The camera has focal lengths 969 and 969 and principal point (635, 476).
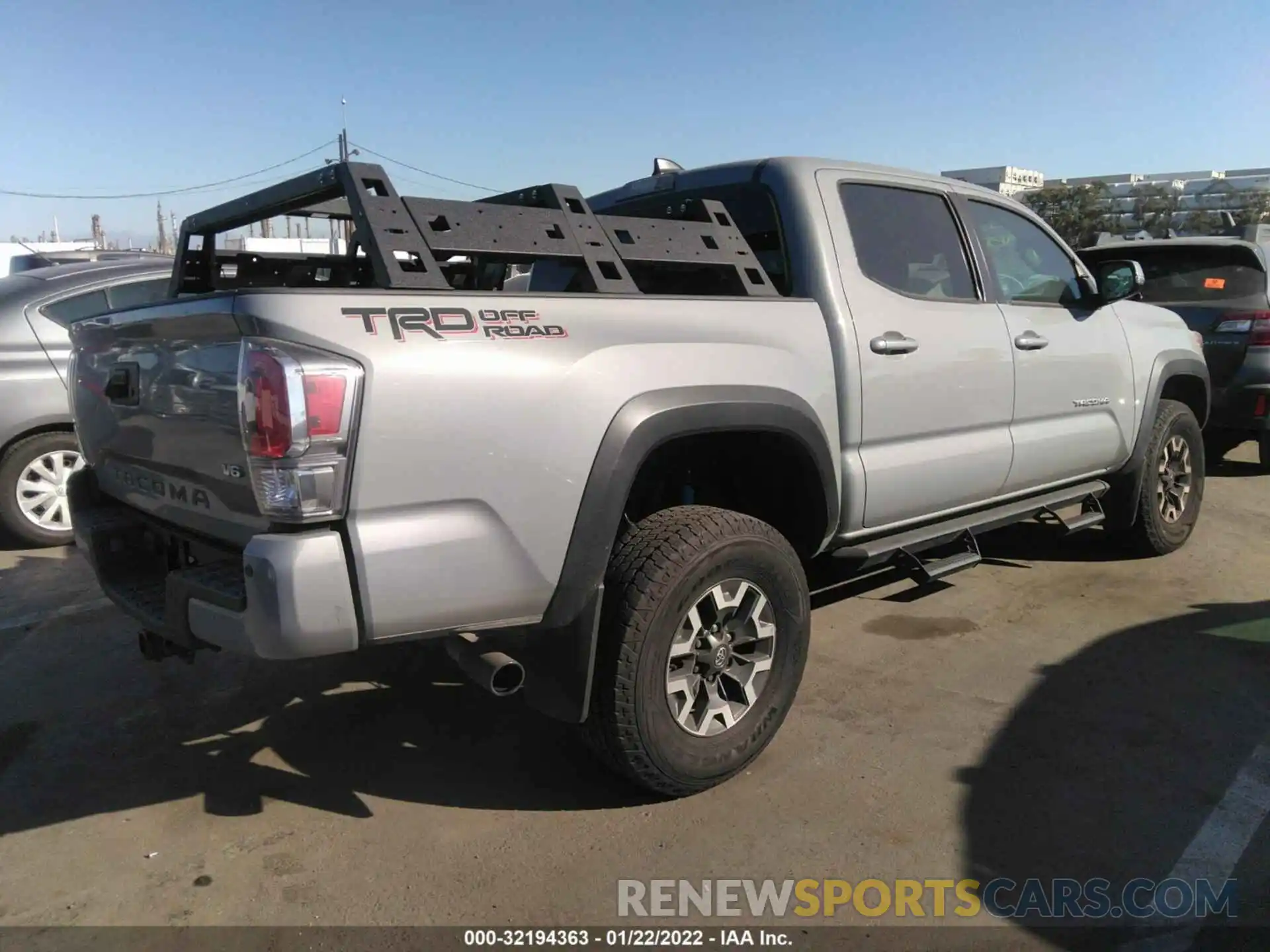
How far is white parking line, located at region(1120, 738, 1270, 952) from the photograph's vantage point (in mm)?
2430

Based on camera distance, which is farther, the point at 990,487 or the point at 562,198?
the point at 990,487

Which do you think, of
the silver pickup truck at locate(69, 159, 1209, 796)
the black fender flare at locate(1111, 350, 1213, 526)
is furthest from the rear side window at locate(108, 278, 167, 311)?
the black fender flare at locate(1111, 350, 1213, 526)

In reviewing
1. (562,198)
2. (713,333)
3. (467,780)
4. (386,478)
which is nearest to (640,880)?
(467,780)

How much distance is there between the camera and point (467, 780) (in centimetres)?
324

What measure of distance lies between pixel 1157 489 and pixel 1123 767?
9.02 feet

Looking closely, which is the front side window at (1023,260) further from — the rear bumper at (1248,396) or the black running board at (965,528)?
the rear bumper at (1248,396)

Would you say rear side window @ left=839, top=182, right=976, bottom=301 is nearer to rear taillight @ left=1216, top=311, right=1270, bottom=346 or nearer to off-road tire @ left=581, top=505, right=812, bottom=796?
off-road tire @ left=581, top=505, right=812, bottom=796

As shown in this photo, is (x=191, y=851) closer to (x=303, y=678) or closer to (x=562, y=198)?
(x=303, y=678)

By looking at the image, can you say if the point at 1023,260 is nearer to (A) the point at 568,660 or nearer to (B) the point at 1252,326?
(A) the point at 568,660

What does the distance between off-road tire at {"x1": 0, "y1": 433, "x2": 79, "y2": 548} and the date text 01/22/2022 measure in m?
4.57

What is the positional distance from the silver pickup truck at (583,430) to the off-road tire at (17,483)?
259 centimetres

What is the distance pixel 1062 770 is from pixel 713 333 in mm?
1858

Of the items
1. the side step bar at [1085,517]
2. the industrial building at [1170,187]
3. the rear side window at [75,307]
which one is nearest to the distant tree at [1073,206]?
the industrial building at [1170,187]

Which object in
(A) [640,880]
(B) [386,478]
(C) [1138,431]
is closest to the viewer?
(B) [386,478]
